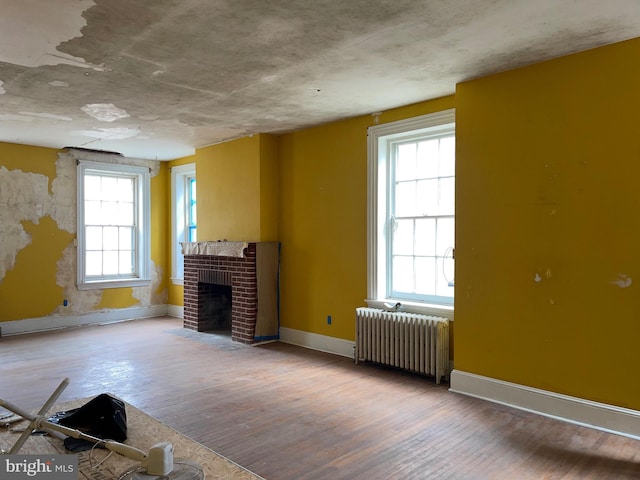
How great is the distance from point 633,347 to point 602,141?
145cm

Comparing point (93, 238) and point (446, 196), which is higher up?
point (446, 196)

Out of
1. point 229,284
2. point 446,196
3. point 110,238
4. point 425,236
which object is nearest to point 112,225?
point 110,238

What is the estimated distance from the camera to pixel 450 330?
447 centimetres

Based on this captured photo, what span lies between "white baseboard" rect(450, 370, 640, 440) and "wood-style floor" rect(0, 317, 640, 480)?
0.10 m

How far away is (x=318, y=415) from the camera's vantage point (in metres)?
3.60

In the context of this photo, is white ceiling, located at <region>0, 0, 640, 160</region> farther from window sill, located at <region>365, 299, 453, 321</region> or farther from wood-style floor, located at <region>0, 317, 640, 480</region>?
wood-style floor, located at <region>0, 317, 640, 480</region>

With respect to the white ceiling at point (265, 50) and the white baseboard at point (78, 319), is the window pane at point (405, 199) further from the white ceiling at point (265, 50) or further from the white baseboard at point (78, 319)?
the white baseboard at point (78, 319)

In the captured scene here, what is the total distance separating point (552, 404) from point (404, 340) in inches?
56.1

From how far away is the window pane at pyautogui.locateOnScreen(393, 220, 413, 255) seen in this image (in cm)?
503

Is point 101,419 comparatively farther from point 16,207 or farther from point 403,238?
point 16,207

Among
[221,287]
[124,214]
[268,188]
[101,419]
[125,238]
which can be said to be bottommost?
[221,287]

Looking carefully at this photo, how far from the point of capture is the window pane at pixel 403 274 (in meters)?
5.04

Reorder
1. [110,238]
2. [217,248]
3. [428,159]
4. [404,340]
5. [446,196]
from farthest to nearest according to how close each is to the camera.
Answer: [110,238], [217,248], [428,159], [446,196], [404,340]

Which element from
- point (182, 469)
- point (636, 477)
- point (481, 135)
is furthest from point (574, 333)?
point (182, 469)
